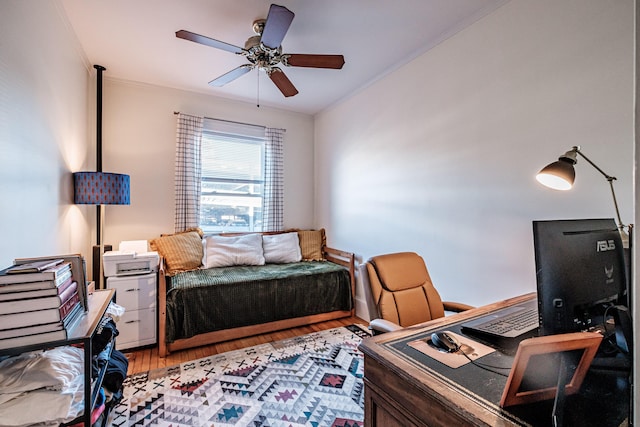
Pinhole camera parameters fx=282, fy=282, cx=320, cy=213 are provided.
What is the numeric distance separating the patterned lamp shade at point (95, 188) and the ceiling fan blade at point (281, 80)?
1605 millimetres

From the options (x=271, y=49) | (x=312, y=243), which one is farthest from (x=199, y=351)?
(x=271, y=49)

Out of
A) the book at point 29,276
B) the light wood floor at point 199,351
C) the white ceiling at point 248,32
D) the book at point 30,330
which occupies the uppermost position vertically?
the white ceiling at point 248,32

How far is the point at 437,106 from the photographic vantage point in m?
2.36

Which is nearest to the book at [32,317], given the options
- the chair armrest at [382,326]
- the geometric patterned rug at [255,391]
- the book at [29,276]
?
the book at [29,276]

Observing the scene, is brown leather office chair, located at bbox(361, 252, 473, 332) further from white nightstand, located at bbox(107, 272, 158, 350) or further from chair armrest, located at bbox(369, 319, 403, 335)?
white nightstand, located at bbox(107, 272, 158, 350)

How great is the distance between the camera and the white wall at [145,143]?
308 cm

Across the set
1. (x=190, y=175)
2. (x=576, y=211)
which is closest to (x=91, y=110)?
(x=190, y=175)

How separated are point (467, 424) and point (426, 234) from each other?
1.92 m

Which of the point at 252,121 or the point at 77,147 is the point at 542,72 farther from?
the point at 77,147

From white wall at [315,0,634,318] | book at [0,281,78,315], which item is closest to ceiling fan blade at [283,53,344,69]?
white wall at [315,0,634,318]

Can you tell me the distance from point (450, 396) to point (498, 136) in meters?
1.80

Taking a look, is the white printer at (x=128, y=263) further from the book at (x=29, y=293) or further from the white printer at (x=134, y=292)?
the book at (x=29, y=293)

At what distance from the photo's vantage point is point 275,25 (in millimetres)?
1729

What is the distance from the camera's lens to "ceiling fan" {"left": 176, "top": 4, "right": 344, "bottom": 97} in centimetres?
172
